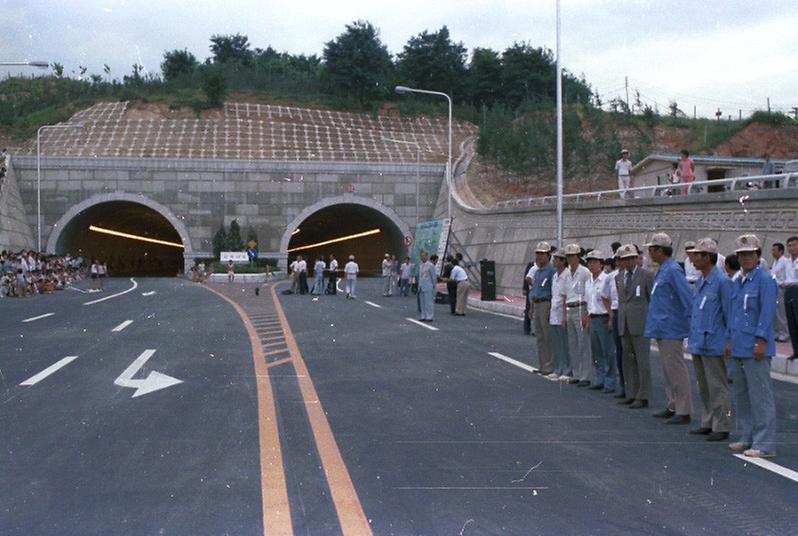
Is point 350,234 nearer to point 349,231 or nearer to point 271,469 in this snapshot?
point 349,231

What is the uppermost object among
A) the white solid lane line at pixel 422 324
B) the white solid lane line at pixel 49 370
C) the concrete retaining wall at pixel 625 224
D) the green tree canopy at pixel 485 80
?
the green tree canopy at pixel 485 80

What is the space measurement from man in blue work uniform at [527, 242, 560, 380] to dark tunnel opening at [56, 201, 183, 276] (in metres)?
48.4

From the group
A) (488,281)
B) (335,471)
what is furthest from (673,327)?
(488,281)

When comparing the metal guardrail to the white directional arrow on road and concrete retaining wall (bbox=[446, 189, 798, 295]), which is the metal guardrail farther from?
the white directional arrow on road

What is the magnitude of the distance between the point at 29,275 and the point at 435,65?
5211 centimetres

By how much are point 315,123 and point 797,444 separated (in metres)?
62.5

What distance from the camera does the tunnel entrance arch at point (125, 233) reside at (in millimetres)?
55656

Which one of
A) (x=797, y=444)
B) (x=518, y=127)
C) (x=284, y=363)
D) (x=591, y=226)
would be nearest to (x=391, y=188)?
(x=518, y=127)

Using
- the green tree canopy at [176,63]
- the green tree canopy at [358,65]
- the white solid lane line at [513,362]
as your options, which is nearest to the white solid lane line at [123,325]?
the white solid lane line at [513,362]

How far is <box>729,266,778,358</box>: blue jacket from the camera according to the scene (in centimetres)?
777

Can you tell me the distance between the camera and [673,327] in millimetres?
9531

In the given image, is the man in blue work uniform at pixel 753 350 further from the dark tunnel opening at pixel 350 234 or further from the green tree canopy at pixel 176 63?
the green tree canopy at pixel 176 63

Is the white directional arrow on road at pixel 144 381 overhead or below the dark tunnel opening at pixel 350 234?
below

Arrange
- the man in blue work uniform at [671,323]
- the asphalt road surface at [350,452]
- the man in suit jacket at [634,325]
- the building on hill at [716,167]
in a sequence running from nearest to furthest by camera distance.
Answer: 1. the asphalt road surface at [350,452]
2. the man in blue work uniform at [671,323]
3. the man in suit jacket at [634,325]
4. the building on hill at [716,167]
